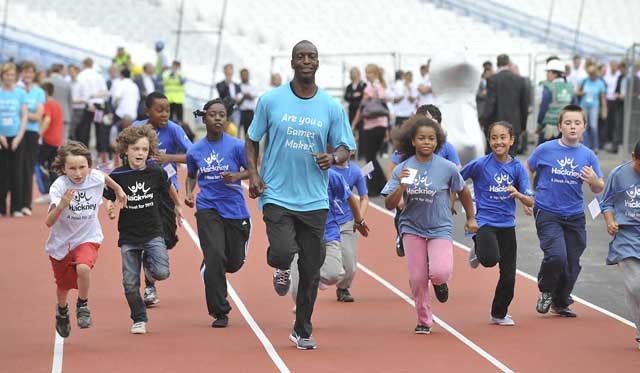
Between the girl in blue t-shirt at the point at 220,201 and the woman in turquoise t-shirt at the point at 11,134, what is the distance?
27.3 ft

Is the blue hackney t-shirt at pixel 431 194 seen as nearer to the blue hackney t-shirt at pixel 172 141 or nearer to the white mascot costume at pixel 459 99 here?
the blue hackney t-shirt at pixel 172 141

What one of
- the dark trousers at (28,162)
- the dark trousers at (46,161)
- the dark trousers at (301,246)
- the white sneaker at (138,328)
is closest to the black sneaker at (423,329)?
the dark trousers at (301,246)

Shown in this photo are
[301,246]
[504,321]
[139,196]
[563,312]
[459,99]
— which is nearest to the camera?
[301,246]

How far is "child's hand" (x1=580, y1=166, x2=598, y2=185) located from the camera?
1165 centimetres

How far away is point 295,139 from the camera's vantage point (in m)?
10.3

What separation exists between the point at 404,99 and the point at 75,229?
19.2 metres

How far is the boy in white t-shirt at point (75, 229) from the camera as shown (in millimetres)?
10656

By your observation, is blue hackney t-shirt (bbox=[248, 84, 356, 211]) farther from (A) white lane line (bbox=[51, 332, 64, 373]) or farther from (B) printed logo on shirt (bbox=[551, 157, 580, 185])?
(B) printed logo on shirt (bbox=[551, 157, 580, 185])

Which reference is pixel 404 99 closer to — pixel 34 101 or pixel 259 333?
pixel 34 101

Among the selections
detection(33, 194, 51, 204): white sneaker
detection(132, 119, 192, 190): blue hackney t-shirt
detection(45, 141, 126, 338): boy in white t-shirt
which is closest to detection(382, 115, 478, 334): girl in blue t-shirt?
detection(45, 141, 126, 338): boy in white t-shirt

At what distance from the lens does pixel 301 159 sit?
1039cm

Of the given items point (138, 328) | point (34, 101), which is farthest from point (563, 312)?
point (34, 101)

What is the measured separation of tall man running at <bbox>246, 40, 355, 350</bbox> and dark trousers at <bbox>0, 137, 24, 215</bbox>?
10107 mm

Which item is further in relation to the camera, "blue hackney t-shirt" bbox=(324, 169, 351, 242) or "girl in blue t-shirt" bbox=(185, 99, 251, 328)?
"blue hackney t-shirt" bbox=(324, 169, 351, 242)
